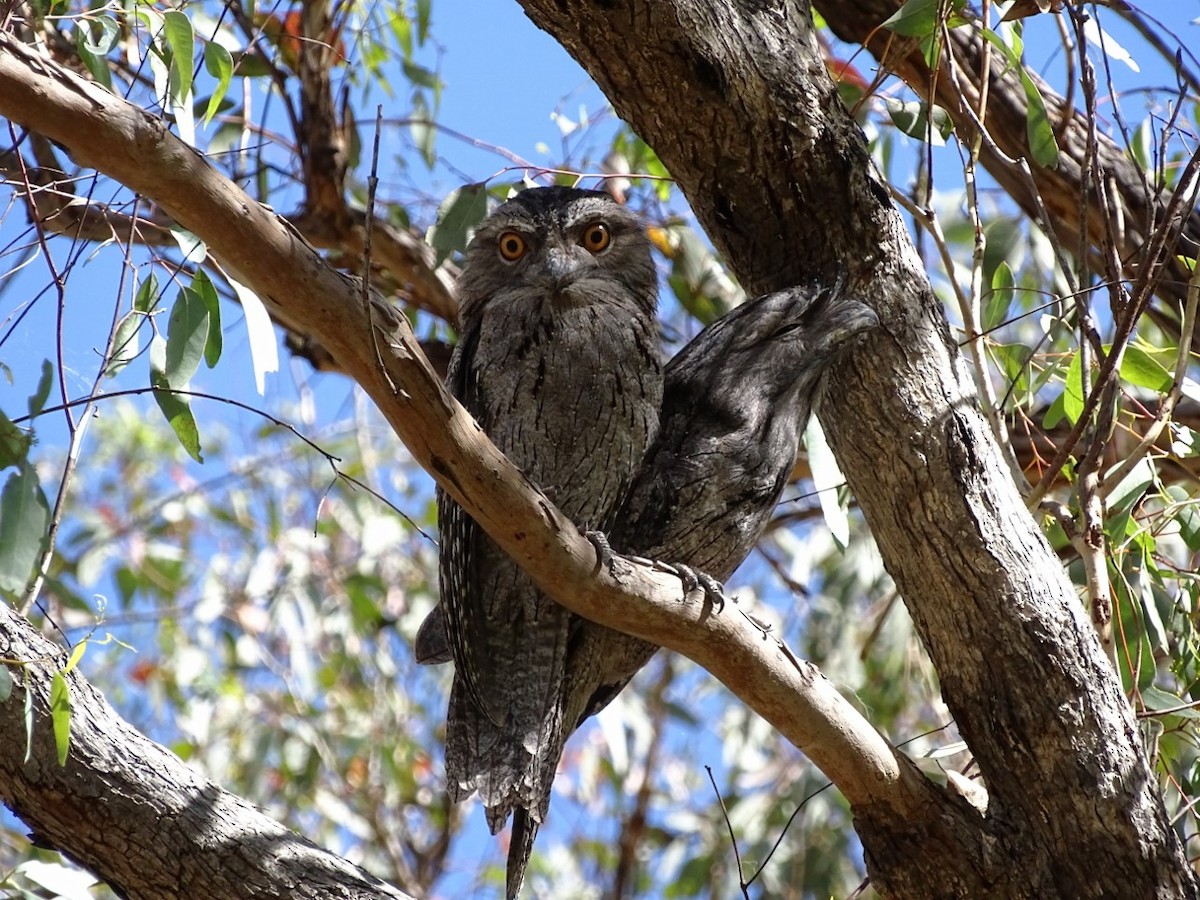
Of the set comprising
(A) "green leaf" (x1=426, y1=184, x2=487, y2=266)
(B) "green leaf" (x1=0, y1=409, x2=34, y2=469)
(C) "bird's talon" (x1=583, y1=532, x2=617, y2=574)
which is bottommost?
(C) "bird's talon" (x1=583, y1=532, x2=617, y2=574)

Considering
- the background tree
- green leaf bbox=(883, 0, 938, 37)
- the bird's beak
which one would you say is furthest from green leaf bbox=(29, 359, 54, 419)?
green leaf bbox=(883, 0, 938, 37)

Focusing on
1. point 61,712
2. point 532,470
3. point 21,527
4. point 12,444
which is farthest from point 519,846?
point 12,444

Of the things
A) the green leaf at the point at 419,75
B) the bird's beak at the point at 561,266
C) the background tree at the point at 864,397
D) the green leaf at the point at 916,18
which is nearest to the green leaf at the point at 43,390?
the background tree at the point at 864,397

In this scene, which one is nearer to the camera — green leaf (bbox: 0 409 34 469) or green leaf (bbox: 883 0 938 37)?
green leaf (bbox: 0 409 34 469)

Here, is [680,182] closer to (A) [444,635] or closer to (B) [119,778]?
Result: (A) [444,635]

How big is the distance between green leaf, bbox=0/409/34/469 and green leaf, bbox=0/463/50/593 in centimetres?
3

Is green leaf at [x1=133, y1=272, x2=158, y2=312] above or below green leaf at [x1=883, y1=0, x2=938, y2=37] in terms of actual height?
below

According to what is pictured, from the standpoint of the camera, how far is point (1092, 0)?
2.78 metres

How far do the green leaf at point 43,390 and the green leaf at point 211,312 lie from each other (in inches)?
13.7

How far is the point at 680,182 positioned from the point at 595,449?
1.93ft

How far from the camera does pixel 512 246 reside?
2.89 m

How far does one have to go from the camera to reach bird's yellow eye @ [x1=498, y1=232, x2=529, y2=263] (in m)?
2.88

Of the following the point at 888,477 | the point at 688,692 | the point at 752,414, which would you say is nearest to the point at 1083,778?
the point at 888,477

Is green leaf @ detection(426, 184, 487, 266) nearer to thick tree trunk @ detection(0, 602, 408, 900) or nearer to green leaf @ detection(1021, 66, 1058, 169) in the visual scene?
green leaf @ detection(1021, 66, 1058, 169)
